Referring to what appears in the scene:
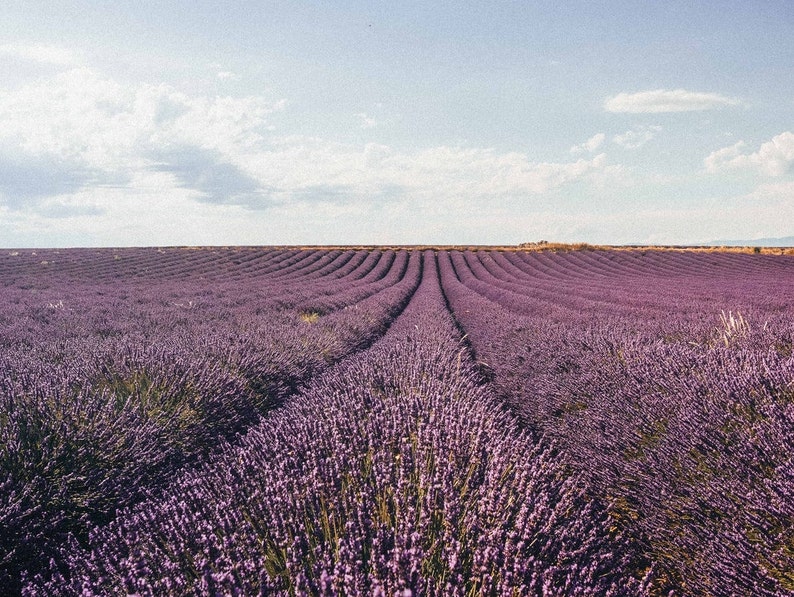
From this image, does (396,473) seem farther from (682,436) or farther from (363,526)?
(682,436)

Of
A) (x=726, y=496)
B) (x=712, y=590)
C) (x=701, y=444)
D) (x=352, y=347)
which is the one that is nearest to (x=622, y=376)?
(x=701, y=444)

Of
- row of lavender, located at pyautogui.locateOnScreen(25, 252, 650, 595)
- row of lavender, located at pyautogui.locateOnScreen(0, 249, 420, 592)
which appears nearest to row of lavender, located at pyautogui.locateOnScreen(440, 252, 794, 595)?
row of lavender, located at pyautogui.locateOnScreen(25, 252, 650, 595)

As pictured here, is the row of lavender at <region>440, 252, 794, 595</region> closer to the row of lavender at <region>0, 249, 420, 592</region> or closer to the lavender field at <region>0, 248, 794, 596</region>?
the lavender field at <region>0, 248, 794, 596</region>

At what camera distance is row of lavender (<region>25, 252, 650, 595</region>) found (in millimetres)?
1255

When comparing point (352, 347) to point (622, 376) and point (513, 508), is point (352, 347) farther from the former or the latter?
point (513, 508)

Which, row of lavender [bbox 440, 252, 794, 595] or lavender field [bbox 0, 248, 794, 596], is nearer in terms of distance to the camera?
lavender field [bbox 0, 248, 794, 596]

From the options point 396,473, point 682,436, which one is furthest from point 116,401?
point 682,436

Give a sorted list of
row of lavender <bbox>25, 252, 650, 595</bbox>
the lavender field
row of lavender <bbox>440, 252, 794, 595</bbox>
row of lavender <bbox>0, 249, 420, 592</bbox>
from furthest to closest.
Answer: row of lavender <bbox>0, 249, 420, 592</bbox> < row of lavender <bbox>440, 252, 794, 595</bbox> < the lavender field < row of lavender <bbox>25, 252, 650, 595</bbox>

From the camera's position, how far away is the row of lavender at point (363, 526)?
1.25 meters

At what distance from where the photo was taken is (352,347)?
580 centimetres

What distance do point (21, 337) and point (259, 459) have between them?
14.4ft

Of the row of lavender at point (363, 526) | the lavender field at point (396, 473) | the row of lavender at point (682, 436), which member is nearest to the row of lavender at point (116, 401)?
the lavender field at point (396, 473)

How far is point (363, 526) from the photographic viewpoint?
1438mm

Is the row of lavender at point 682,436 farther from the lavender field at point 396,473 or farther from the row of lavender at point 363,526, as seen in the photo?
the row of lavender at point 363,526
